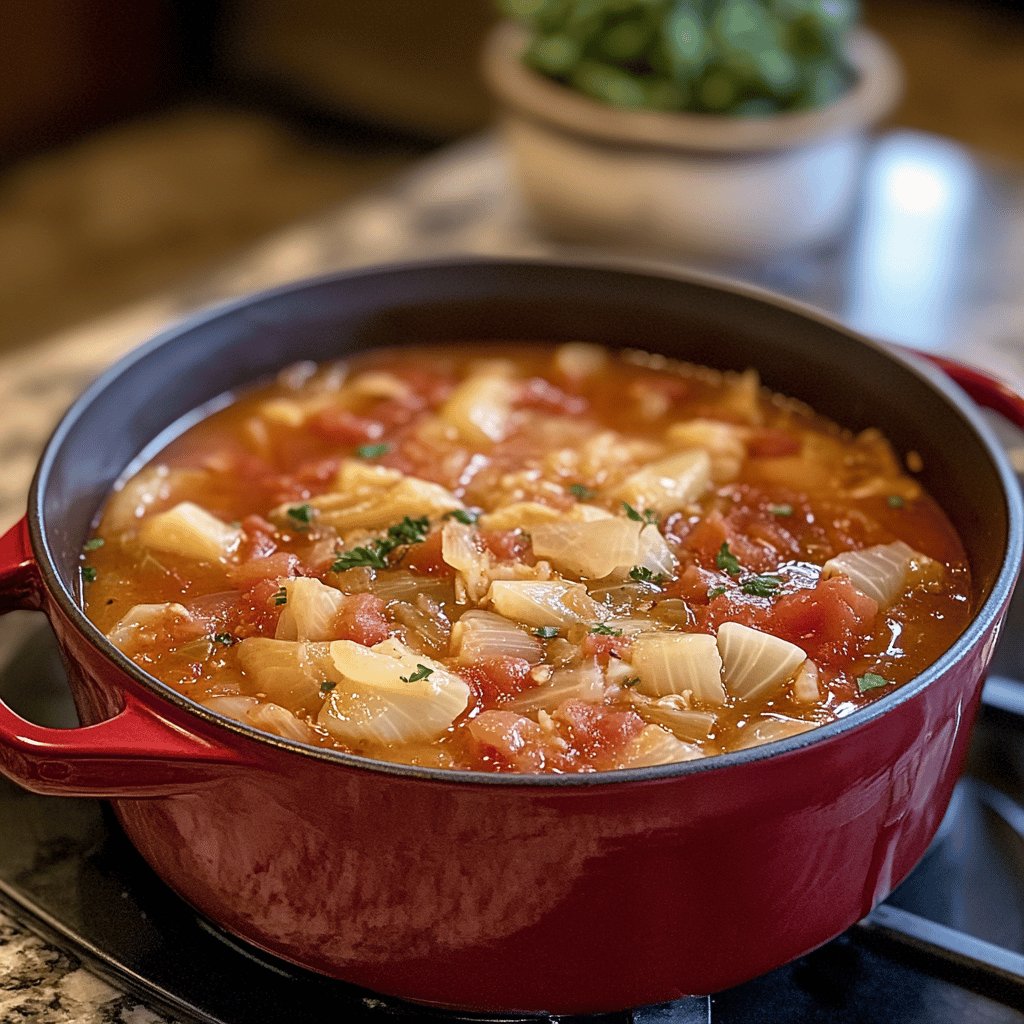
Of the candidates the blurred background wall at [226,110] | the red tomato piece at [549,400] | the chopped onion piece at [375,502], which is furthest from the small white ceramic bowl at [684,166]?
the blurred background wall at [226,110]

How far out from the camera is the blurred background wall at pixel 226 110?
15.4ft

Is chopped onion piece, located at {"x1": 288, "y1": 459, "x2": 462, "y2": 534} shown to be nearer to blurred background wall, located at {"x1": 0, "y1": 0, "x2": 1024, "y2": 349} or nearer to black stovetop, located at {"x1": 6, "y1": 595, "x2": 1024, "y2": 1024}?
black stovetop, located at {"x1": 6, "y1": 595, "x2": 1024, "y2": 1024}

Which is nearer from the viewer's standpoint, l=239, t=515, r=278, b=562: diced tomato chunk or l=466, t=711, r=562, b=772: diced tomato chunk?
l=466, t=711, r=562, b=772: diced tomato chunk

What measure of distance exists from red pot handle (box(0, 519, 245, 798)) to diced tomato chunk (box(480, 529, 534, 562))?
0.50 metres

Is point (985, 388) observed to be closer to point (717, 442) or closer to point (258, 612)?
point (717, 442)

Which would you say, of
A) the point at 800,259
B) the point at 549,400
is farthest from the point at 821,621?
the point at 800,259

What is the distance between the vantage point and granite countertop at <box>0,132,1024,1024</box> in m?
2.17

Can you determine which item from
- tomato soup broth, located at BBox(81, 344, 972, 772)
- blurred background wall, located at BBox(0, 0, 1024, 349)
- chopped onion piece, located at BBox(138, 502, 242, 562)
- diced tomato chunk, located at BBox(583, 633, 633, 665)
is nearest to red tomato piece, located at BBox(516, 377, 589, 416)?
tomato soup broth, located at BBox(81, 344, 972, 772)

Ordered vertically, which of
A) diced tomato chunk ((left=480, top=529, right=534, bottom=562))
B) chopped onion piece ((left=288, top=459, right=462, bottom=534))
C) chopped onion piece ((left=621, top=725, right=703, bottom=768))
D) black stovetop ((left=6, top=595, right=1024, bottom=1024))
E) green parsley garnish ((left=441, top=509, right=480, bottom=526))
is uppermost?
chopped onion piece ((left=621, top=725, right=703, bottom=768))

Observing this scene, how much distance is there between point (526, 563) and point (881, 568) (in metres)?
0.39

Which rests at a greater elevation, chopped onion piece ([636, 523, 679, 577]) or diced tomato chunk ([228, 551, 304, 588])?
chopped onion piece ([636, 523, 679, 577])

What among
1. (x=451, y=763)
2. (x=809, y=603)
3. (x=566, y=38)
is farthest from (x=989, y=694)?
(x=566, y=38)

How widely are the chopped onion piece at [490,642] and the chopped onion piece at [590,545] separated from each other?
0.13 m

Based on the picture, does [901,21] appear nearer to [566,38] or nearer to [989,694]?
[566,38]
